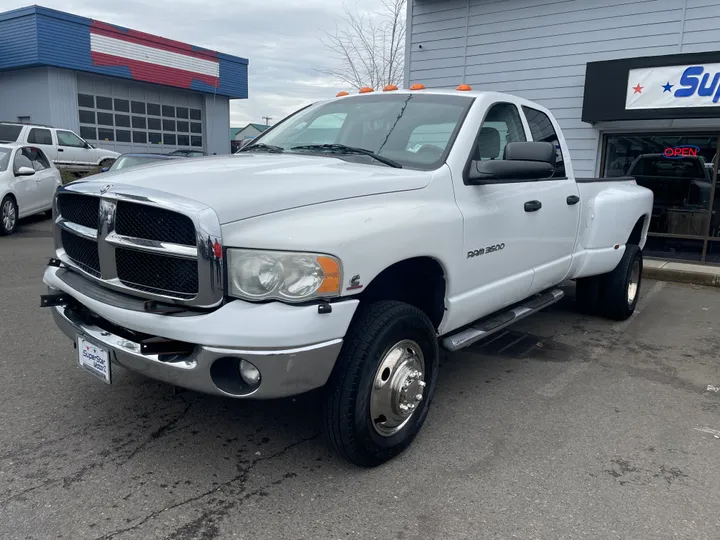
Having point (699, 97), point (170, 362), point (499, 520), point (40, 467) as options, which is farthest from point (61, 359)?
point (699, 97)

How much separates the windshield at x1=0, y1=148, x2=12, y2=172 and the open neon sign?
11.3 m

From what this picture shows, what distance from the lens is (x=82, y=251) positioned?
3.18 meters

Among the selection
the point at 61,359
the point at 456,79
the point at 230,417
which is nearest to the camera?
the point at 230,417

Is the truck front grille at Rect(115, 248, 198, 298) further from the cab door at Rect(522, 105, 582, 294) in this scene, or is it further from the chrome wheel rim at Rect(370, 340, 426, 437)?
the cab door at Rect(522, 105, 582, 294)

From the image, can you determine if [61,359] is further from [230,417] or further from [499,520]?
[499,520]

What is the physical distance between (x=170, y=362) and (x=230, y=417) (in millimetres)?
1091

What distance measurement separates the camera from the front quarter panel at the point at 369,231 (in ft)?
8.36

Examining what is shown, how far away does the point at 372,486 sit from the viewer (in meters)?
2.92

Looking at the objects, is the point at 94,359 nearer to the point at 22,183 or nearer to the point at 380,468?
the point at 380,468

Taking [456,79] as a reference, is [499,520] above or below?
below

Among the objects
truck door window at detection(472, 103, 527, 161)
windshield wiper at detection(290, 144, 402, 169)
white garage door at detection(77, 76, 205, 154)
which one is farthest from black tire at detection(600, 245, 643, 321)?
white garage door at detection(77, 76, 205, 154)

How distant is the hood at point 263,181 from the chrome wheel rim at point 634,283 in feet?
12.7

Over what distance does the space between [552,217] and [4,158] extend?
34.3 ft

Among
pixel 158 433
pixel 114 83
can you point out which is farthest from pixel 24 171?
pixel 114 83
